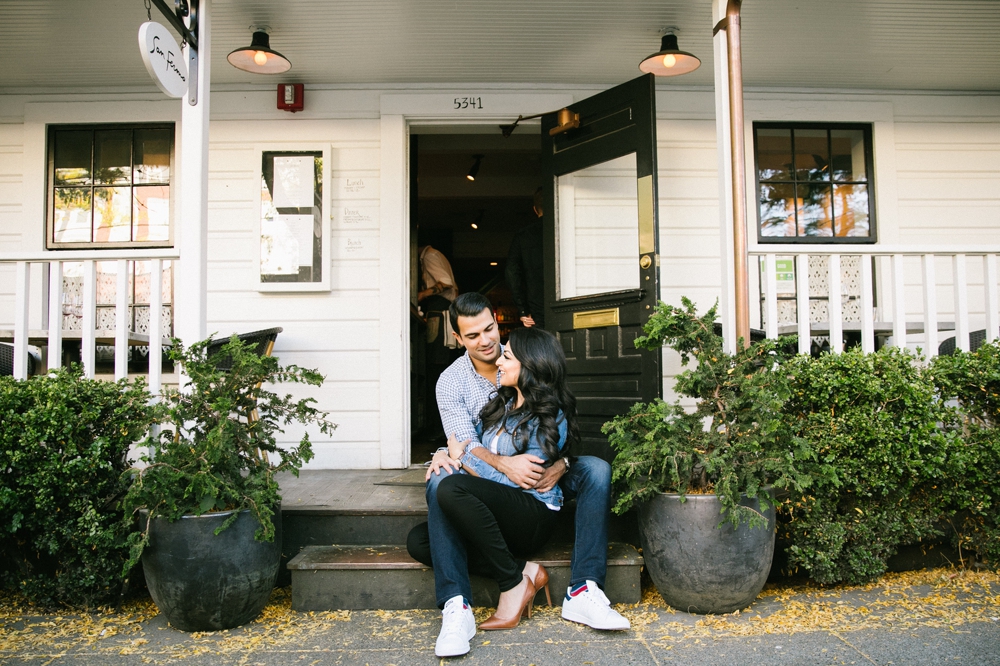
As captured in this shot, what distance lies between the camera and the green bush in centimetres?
256

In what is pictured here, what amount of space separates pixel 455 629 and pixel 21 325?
2.47 m

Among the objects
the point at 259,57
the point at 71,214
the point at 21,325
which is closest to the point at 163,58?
the point at 259,57

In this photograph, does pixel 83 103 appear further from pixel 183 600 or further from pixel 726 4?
pixel 726 4

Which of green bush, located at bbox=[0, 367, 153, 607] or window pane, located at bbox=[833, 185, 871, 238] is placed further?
window pane, located at bbox=[833, 185, 871, 238]

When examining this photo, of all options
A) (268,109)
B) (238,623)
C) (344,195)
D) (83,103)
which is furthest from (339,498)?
(83,103)

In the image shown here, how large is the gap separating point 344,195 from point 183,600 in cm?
279

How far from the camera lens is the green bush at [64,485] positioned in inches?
101

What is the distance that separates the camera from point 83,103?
4.47 meters

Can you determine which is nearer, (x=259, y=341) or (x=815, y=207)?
(x=259, y=341)

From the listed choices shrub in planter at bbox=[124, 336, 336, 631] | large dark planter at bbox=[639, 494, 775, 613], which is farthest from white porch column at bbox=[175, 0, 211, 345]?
large dark planter at bbox=[639, 494, 775, 613]

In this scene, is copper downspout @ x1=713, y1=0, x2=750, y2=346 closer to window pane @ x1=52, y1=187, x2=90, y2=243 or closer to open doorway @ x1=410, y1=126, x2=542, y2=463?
open doorway @ x1=410, y1=126, x2=542, y2=463

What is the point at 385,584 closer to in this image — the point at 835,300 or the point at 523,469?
the point at 523,469

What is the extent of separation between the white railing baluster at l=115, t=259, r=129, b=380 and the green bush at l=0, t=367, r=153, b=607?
306mm

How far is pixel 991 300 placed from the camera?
3.35m
